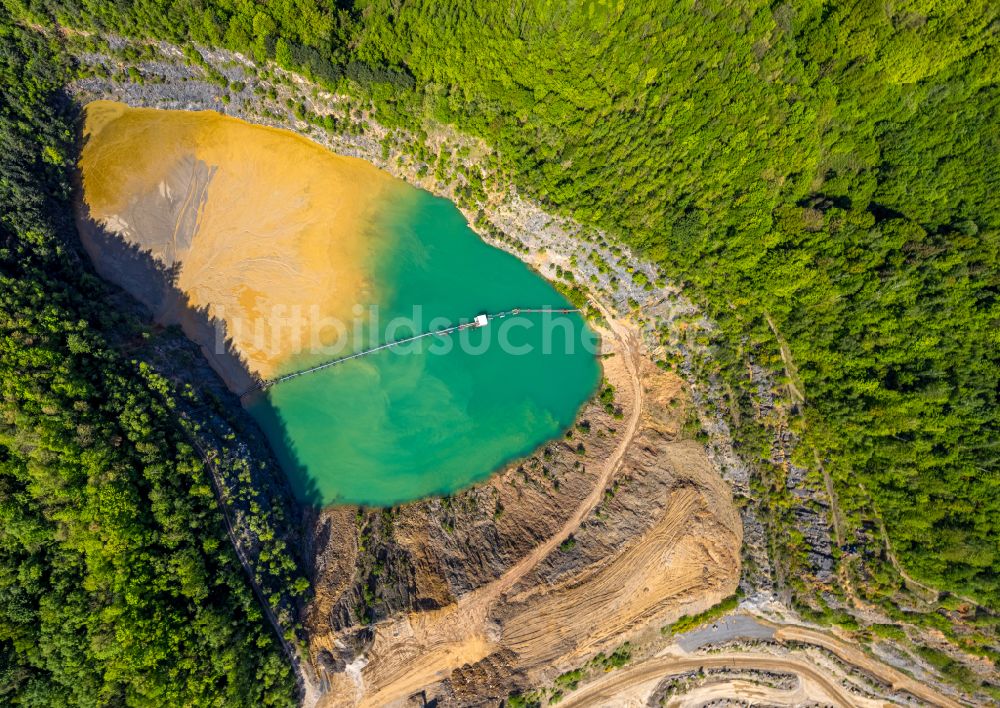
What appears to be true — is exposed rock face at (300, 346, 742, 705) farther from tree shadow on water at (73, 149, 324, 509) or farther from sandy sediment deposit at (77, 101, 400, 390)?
sandy sediment deposit at (77, 101, 400, 390)

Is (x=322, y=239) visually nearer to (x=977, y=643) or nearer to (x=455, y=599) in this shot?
(x=455, y=599)

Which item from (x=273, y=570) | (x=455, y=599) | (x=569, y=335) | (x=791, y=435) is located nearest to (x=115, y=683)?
(x=273, y=570)

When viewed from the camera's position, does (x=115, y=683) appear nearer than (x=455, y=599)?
Yes

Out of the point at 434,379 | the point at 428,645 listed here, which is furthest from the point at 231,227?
the point at 428,645

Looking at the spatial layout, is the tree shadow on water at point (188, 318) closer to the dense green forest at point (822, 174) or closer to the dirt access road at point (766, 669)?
the dense green forest at point (822, 174)

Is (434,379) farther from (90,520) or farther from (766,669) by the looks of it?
(766,669)

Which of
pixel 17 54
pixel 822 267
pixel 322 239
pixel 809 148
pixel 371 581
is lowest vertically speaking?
pixel 371 581

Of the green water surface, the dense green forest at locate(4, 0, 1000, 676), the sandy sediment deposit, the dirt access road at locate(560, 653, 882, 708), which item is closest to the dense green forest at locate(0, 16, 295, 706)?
the sandy sediment deposit
